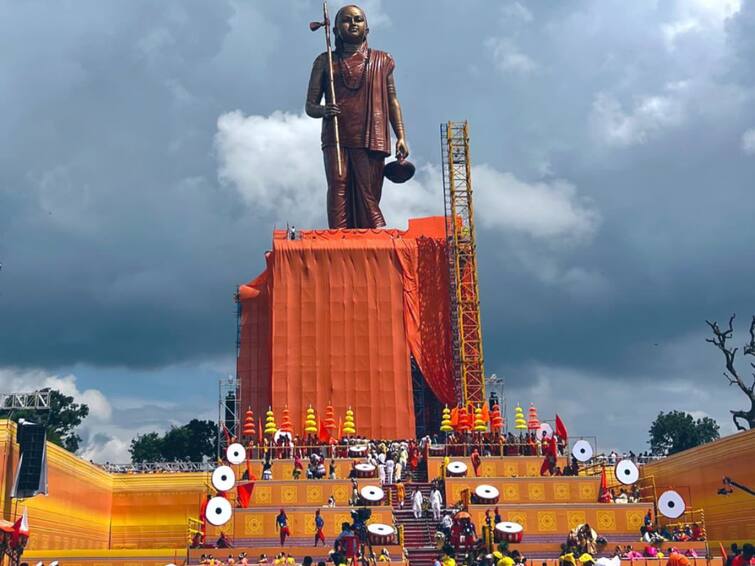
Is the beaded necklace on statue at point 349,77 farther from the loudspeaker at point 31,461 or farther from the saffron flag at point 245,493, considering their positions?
the loudspeaker at point 31,461

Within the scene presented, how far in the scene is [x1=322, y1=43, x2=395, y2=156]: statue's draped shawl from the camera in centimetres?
4781

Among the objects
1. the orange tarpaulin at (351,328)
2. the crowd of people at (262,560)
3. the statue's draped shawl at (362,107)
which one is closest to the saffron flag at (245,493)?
the crowd of people at (262,560)

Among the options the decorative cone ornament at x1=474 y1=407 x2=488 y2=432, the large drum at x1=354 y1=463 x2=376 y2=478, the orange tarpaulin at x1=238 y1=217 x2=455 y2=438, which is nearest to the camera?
the large drum at x1=354 y1=463 x2=376 y2=478

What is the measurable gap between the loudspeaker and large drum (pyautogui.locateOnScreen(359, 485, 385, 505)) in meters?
9.36

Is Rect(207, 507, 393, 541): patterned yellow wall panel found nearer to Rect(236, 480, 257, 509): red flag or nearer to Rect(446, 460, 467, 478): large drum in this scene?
Rect(236, 480, 257, 509): red flag

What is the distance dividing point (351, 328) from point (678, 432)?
42.7 m

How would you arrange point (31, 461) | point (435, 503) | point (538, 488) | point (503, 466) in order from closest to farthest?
point (31, 461) < point (435, 503) < point (538, 488) < point (503, 466)

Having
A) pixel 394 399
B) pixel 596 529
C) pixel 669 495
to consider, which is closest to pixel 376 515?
pixel 596 529

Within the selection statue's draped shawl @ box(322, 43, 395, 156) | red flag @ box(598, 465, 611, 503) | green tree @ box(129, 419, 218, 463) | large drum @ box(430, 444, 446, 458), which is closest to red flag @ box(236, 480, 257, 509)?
large drum @ box(430, 444, 446, 458)

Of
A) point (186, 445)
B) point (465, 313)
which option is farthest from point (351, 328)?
point (186, 445)

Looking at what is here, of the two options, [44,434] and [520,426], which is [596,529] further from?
[44,434]

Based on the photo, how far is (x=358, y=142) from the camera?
1880 inches

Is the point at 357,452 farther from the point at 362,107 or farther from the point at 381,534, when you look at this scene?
the point at 362,107

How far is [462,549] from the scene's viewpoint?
25984 millimetres
